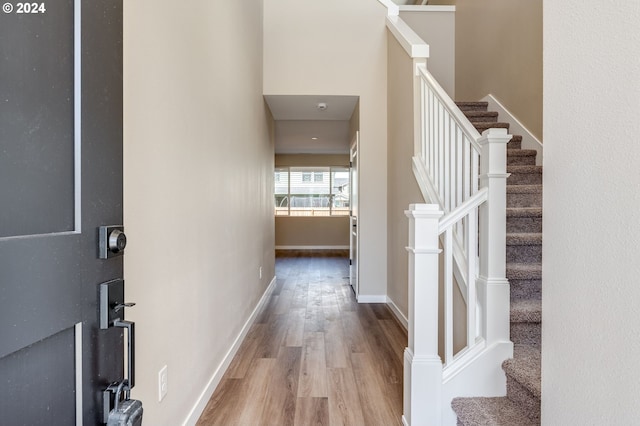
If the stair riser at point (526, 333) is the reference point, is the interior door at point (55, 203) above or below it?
above

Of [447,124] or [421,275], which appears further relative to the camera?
[447,124]

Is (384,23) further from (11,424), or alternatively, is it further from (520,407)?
(11,424)

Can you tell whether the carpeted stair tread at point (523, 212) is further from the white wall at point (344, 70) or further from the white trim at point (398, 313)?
the white wall at point (344, 70)

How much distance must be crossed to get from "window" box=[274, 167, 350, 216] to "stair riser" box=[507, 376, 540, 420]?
298 inches

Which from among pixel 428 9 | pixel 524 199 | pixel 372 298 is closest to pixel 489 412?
pixel 524 199

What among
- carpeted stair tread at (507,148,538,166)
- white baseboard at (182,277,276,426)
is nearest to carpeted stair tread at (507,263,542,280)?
carpeted stair tread at (507,148,538,166)

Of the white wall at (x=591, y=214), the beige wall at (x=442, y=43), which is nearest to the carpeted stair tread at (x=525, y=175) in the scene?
the white wall at (x=591, y=214)

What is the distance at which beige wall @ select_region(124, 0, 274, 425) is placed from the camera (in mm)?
1184

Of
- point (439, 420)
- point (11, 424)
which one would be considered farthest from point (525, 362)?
point (11, 424)

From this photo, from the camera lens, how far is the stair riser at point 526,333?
1.69 m

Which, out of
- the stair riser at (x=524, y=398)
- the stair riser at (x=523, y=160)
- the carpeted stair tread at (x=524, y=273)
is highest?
the stair riser at (x=523, y=160)

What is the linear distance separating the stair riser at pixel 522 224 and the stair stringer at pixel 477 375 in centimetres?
86

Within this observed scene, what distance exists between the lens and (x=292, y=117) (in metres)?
4.92

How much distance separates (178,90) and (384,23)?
3128 millimetres
